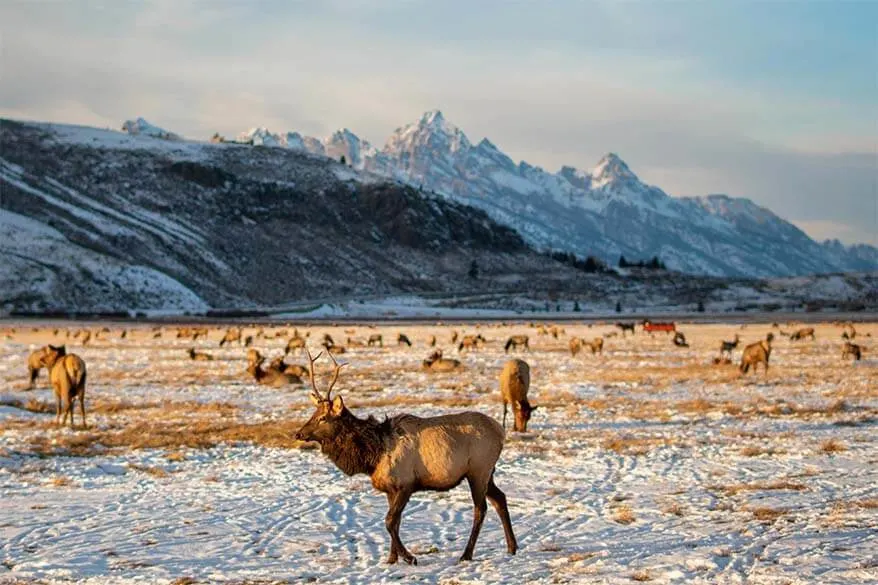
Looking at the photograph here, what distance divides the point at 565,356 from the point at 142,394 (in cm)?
2158

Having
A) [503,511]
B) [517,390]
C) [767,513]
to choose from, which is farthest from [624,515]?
[517,390]

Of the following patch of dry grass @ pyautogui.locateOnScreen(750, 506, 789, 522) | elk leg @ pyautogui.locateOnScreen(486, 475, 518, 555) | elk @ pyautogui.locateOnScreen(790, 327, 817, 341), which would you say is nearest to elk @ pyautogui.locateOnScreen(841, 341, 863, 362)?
elk @ pyautogui.locateOnScreen(790, 327, 817, 341)

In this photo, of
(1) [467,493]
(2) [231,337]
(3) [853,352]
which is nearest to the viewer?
(1) [467,493]

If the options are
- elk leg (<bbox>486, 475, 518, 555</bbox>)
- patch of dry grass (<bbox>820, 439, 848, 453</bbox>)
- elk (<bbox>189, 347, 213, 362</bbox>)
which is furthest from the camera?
elk (<bbox>189, 347, 213, 362</bbox>)

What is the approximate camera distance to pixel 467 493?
1430cm

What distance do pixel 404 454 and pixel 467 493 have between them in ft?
13.9

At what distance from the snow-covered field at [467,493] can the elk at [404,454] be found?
74cm

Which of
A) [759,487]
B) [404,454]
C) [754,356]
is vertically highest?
[404,454]

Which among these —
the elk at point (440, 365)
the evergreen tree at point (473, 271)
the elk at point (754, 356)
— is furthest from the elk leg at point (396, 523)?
the evergreen tree at point (473, 271)

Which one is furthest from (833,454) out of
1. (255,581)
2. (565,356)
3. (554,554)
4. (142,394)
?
(565,356)

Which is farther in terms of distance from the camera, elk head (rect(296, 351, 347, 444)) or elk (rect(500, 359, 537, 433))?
elk (rect(500, 359, 537, 433))

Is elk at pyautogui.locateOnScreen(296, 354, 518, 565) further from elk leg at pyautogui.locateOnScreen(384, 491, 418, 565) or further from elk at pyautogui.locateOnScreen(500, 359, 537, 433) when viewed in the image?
elk at pyautogui.locateOnScreen(500, 359, 537, 433)

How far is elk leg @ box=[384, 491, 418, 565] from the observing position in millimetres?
10164

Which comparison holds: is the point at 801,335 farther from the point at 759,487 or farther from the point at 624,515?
the point at 624,515
